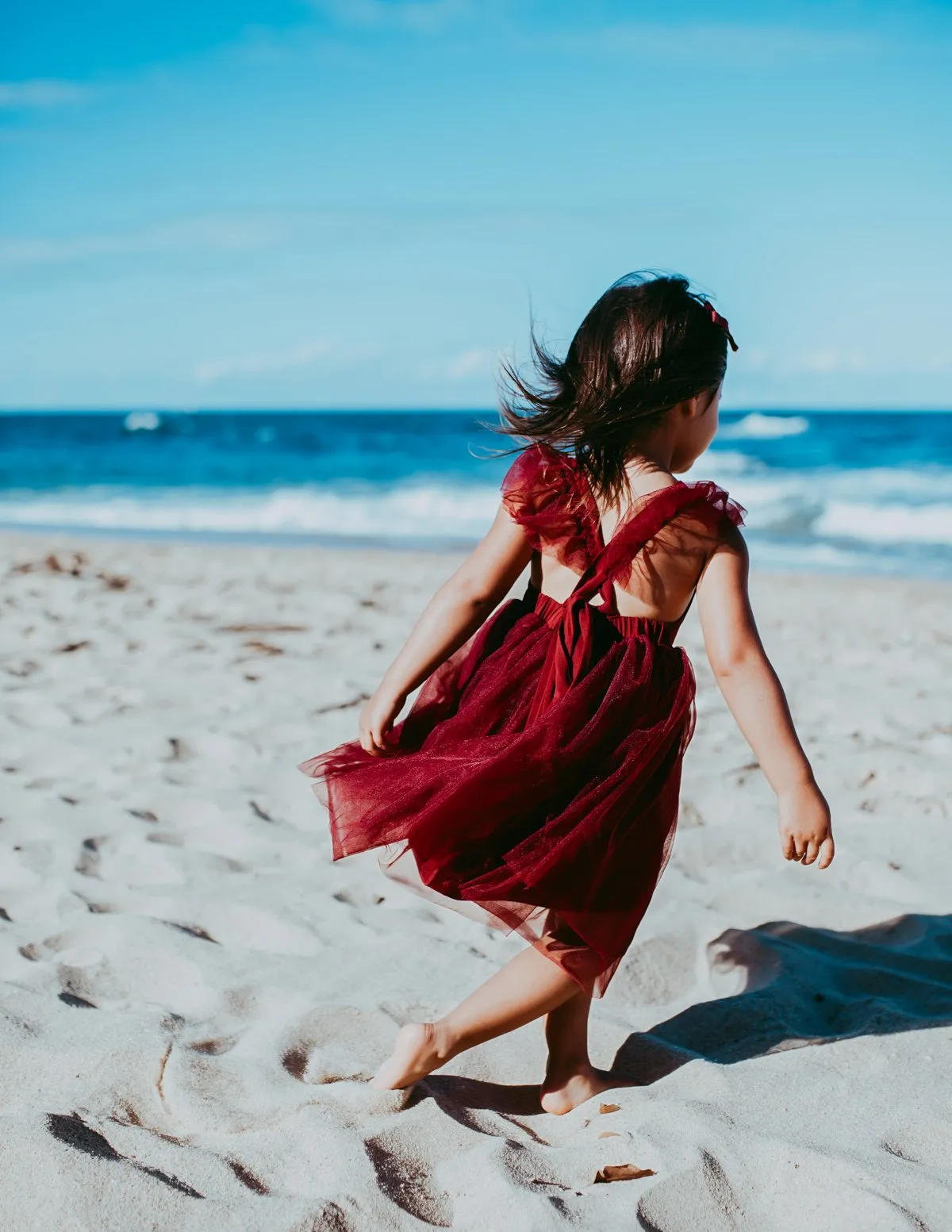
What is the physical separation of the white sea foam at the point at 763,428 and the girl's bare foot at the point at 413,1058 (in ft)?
105

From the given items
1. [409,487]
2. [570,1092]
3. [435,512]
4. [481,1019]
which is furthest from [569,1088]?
[409,487]

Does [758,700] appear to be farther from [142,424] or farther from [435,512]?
[142,424]

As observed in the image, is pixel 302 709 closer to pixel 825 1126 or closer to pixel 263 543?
pixel 825 1126

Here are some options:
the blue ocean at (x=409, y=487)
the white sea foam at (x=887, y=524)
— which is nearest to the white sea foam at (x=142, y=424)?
the blue ocean at (x=409, y=487)

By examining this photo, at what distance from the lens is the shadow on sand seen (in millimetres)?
2201

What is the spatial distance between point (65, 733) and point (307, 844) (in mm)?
1266

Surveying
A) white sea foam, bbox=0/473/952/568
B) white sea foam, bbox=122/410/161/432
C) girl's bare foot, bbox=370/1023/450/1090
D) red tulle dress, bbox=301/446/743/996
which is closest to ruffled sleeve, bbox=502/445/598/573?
red tulle dress, bbox=301/446/743/996

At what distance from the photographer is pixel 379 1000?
2.38 metres

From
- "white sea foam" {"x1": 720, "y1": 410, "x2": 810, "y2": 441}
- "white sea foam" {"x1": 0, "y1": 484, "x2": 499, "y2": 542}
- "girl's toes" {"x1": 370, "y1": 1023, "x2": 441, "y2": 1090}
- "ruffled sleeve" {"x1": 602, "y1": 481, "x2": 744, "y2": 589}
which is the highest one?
"white sea foam" {"x1": 720, "y1": 410, "x2": 810, "y2": 441}

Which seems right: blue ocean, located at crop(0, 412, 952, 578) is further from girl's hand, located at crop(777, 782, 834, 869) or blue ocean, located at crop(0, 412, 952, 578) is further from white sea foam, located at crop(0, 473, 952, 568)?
girl's hand, located at crop(777, 782, 834, 869)

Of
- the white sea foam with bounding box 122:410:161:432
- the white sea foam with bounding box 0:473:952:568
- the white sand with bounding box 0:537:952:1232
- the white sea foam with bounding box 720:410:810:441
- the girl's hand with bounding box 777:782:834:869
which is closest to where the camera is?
the white sand with bounding box 0:537:952:1232

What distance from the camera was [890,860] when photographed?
3227 millimetres

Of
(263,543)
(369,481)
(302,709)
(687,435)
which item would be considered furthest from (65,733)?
(369,481)

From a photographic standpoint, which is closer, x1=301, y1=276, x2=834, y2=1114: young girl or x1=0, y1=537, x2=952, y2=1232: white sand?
x1=0, y1=537, x2=952, y2=1232: white sand
